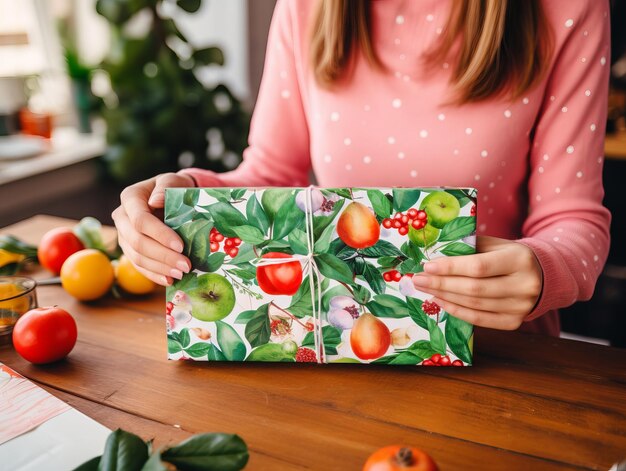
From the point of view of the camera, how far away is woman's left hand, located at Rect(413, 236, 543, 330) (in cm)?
67

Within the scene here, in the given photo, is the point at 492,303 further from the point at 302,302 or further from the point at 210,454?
the point at 210,454

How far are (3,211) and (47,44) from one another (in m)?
0.83

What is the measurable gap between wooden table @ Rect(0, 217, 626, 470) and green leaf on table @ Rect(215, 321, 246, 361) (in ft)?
0.06

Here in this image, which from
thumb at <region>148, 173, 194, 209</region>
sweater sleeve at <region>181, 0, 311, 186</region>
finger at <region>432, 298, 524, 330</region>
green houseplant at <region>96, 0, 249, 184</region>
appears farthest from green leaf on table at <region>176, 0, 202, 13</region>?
finger at <region>432, 298, 524, 330</region>

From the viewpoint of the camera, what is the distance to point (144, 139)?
6.64 ft

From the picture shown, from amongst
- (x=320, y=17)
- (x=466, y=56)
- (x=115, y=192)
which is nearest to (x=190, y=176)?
(x=320, y=17)

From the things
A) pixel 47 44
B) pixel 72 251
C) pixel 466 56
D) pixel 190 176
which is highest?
pixel 47 44

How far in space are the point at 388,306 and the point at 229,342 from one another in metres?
0.20

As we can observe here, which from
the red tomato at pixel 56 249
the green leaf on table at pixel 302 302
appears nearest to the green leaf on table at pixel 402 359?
the green leaf on table at pixel 302 302

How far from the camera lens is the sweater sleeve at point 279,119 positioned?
104cm

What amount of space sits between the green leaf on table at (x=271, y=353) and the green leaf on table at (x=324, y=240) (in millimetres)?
131

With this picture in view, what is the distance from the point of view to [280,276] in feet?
2.31

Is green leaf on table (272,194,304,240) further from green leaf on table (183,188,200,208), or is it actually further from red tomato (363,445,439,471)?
red tomato (363,445,439,471)

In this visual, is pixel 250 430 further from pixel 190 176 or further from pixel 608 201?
pixel 608 201
